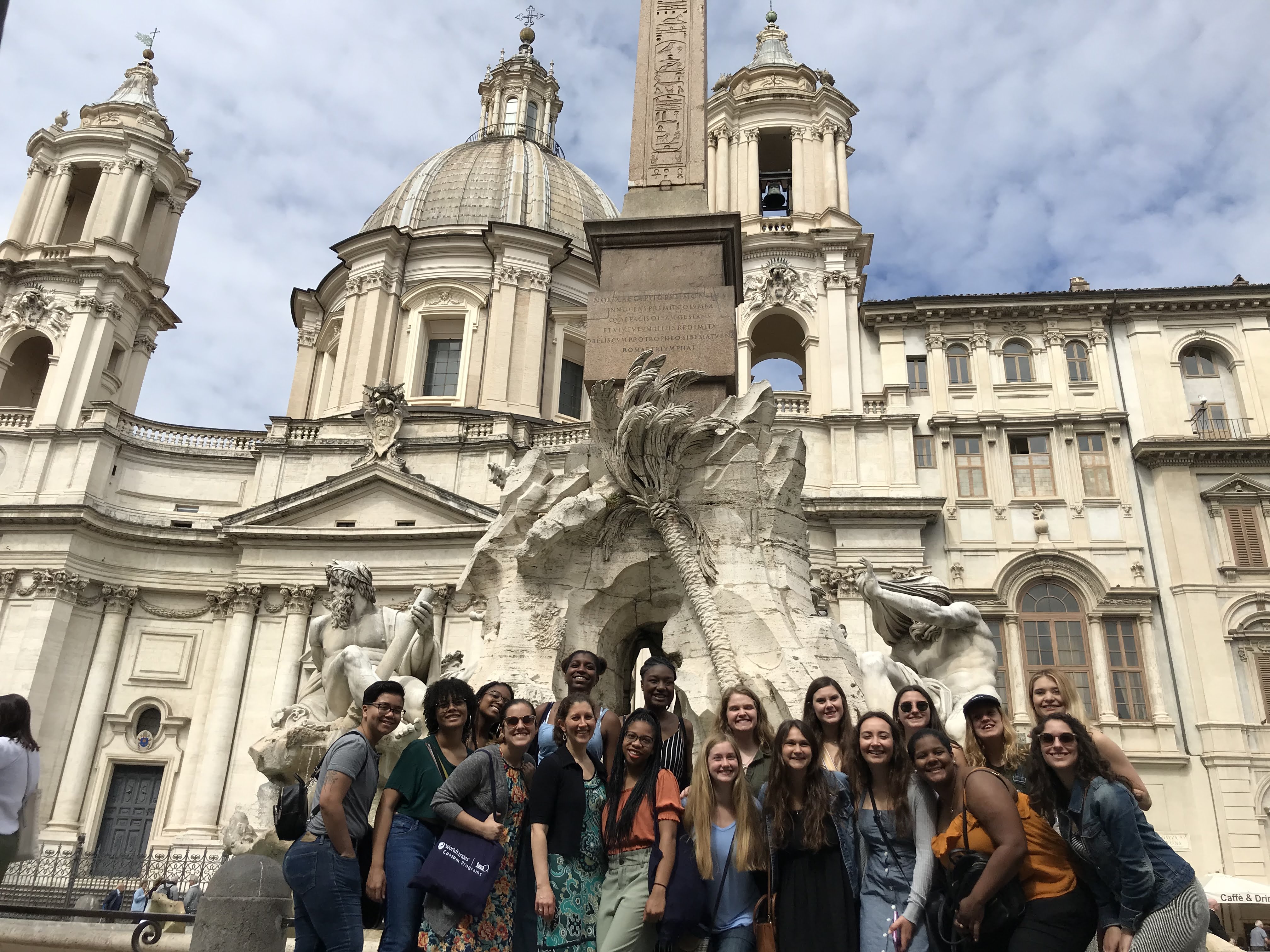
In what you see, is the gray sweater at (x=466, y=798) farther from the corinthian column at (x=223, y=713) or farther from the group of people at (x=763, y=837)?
the corinthian column at (x=223, y=713)

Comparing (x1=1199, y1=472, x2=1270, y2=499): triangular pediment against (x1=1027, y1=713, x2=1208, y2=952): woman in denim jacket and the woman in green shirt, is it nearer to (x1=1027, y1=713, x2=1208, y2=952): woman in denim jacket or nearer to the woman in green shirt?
(x1=1027, y1=713, x2=1208, y2=952): woman in denim jacket

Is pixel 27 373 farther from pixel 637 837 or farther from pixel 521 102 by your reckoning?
pixel 637 837

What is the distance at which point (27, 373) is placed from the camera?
33.3m

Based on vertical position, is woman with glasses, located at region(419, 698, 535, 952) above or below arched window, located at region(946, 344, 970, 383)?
below

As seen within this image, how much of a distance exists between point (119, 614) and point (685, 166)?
25.2 m

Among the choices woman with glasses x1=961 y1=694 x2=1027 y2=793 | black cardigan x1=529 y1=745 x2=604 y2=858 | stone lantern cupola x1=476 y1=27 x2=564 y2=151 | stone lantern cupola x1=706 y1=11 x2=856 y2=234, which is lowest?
black cardigan x1=529 y1=745 x2=604 y2=858

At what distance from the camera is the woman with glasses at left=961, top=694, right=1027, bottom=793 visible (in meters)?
4.33

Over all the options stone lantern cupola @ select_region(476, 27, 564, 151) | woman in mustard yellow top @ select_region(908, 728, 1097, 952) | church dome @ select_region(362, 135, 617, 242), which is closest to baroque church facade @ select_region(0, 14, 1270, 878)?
church dome @ select_region(362, 135, 617, 242)

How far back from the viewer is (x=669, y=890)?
154 inches

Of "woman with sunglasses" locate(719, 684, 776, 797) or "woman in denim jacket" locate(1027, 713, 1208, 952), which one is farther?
"woman with sunglasses" locate(719, 684, 776, 797)

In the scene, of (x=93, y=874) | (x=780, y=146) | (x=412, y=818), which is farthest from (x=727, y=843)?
(x=780, y=146)

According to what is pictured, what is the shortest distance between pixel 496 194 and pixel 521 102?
9.21 m

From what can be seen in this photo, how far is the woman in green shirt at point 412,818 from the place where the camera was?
4.17 m

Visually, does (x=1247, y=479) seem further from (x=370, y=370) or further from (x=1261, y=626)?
(x=370, y=370)
